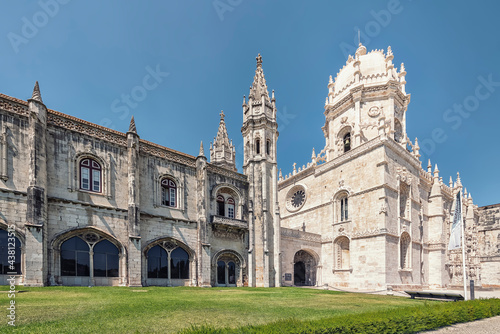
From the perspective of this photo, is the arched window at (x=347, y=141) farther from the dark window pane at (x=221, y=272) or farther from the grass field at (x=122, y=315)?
the grass field at (x=122, y=315)

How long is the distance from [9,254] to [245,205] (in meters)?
17.3

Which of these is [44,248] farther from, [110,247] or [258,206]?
[258,206]

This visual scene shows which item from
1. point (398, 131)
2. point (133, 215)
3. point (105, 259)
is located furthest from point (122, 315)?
point (398, 131)

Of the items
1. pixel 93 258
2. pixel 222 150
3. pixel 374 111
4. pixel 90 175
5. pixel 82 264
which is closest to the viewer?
pixel 82 264

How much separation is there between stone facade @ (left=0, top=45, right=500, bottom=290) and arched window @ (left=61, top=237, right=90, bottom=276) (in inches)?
2.3

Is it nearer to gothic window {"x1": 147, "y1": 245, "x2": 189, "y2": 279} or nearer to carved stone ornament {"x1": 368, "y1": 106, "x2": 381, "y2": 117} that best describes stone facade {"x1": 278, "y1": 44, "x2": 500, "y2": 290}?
carved stone ornament {"x1": 368, "y1": 106, "x2": 381, "y2": 117}

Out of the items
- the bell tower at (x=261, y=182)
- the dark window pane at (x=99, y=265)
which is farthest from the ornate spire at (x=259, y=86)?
the dark window pane at (x=99, y=265)

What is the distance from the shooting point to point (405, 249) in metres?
29.7

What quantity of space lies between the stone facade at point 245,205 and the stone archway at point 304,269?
0.46 ft

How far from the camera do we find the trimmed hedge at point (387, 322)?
593 centimetres

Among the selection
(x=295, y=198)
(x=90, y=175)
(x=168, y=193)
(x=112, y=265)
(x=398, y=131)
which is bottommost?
(x=112, y=265)

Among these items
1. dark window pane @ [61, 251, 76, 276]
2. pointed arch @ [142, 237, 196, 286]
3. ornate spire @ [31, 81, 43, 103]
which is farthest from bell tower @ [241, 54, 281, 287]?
ornate spire @ [31, 81, 43, 103]

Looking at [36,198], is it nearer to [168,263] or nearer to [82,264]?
[82,264]

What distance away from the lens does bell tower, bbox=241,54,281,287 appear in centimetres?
2567
